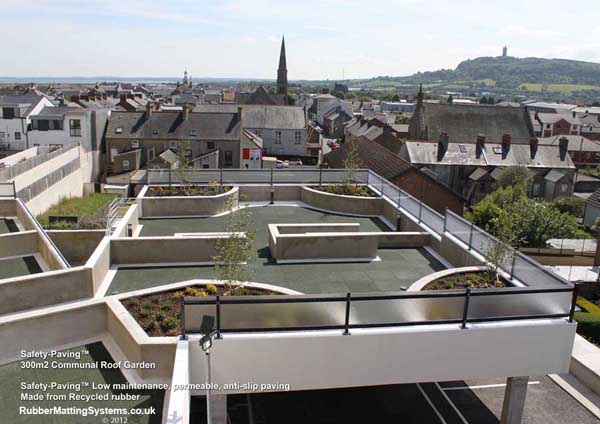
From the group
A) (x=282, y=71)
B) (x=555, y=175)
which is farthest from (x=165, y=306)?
(x=282, y=71)

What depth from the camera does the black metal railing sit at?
9.17 metres

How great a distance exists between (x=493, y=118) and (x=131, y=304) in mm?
77125

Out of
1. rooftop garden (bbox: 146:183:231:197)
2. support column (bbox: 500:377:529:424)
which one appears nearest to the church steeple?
rooftop garden (bbox: 146:183:231:197)

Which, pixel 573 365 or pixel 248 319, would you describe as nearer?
pixel 248 319

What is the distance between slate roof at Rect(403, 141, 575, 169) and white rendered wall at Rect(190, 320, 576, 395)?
154ft

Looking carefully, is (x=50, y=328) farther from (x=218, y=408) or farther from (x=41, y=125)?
(x=41, y=125)

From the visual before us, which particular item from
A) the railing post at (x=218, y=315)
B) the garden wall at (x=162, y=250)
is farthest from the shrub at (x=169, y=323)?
the garden wall at (x=162, y=250)

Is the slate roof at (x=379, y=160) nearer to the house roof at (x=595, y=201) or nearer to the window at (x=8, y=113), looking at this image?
the house roof at (x=595, y=201)

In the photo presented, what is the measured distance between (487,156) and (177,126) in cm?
3780

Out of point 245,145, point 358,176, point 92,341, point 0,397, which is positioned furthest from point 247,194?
point 245,145

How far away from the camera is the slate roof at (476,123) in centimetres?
7675

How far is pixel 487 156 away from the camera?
194 feet

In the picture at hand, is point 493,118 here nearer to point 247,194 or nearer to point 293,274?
point 247,194

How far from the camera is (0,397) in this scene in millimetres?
8461
